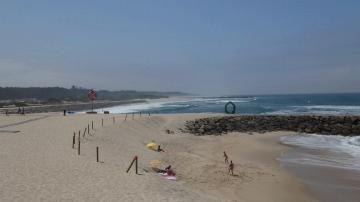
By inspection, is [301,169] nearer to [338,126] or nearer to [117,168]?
[117,168]

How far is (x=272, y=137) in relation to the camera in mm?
36781

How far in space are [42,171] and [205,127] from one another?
2679 centimetres

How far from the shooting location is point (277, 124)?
144 ft

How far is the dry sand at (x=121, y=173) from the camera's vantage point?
12.6 m

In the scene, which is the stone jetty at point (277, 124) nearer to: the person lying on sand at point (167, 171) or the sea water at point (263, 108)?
the sea water at point (263, 108)

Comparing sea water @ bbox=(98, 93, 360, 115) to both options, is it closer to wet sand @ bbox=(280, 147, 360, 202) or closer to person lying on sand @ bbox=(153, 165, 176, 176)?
wet sand @ bbox=(280, 147, 360, 202)

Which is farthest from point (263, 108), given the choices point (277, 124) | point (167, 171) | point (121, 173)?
point (121, 173)

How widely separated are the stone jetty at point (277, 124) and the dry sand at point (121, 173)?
445 inches

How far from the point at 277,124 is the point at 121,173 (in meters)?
31.6

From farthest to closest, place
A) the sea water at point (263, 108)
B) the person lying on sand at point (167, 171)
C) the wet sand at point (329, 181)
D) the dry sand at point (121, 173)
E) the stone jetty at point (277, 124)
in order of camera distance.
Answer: the sea water at point (263, 108)
the stone jetty at point (277, 124)
the person lying on sand at point (167, 171)
the wet sand at point (329, 181)
the dry sand at point (121, 173)

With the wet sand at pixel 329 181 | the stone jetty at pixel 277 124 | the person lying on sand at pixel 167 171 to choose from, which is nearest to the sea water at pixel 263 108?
the stone jetty at pixel 277 124

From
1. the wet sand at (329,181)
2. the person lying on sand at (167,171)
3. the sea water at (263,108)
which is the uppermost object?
the sea water at (263,108)

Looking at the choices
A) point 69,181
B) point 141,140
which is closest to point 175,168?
point 69,181

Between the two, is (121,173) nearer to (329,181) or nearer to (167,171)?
(167,171)
